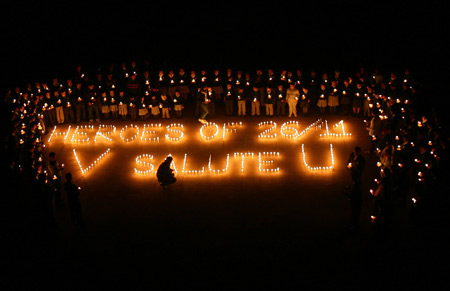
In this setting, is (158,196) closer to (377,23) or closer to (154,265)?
(154,265)

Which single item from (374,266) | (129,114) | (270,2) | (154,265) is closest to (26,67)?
Result: (129,114)

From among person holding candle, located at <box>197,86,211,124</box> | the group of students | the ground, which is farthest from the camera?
person holding candle, located at <box>197,86,211,124</box>

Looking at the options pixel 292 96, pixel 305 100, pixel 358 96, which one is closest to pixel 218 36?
pixel 292 96

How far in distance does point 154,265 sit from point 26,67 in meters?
16.1

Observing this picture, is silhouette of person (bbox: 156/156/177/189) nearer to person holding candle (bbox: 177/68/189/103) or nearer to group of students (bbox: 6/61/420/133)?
group of students (bbox: 6/61/420/133)

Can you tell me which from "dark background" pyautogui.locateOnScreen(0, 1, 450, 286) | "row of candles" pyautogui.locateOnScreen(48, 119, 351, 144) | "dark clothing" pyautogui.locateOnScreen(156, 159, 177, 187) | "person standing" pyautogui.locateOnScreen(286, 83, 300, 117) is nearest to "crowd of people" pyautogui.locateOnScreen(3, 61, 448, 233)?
"person standing" pyautogui.locateOnScreen(286, 83, 300, 117)

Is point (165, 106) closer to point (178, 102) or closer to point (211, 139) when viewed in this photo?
point (178, 102)

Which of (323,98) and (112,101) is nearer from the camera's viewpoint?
(323,98)

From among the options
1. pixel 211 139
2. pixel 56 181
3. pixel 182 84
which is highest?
pixel 182 84

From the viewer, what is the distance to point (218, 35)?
85.6 feet

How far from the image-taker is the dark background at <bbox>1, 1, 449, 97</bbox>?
945 inches

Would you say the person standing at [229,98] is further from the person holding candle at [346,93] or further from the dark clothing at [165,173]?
the dark clothing at [165,173]

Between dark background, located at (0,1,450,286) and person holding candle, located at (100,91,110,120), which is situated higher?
dark background, located at (0,1,450,286)

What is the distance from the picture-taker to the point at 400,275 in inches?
417
